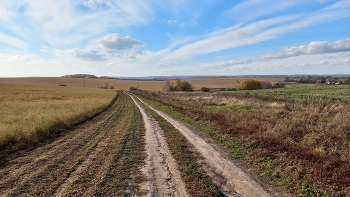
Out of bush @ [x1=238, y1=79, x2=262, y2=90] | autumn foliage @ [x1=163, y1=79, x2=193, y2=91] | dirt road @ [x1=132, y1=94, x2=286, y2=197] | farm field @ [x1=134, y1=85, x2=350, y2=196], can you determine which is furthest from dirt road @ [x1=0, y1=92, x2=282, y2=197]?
bush @ [x1=238, y1=79, x2=262, y2=90]

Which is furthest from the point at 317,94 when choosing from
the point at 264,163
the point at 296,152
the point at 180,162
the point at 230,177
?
the point at 230,177

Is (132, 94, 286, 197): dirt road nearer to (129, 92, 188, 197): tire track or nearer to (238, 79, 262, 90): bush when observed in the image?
(129, 92, 188, 197): tire track

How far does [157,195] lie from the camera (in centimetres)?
505

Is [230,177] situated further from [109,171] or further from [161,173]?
[109,171]

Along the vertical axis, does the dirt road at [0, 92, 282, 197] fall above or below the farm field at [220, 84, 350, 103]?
below

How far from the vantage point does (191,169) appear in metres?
6.71

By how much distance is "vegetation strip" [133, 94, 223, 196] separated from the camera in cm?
528

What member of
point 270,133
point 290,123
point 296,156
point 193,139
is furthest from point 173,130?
point 296,156

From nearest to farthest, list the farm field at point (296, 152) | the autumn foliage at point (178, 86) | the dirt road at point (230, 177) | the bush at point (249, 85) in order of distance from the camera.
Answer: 1. the dirt road at point (230, 177)
2. the farm field at point (296, 152)
3. the bush at point (249, 85)
4. the autumn foliage at point (178, 86)

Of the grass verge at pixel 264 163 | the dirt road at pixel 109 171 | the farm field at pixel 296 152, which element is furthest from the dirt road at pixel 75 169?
the farm field at pixel 296 152

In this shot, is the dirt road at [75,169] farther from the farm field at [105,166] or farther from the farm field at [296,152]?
the farm field at [296,152]

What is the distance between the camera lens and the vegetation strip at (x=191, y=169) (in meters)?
5.28

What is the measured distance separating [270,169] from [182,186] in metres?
2.81

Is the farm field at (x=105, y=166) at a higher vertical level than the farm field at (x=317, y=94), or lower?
lower
